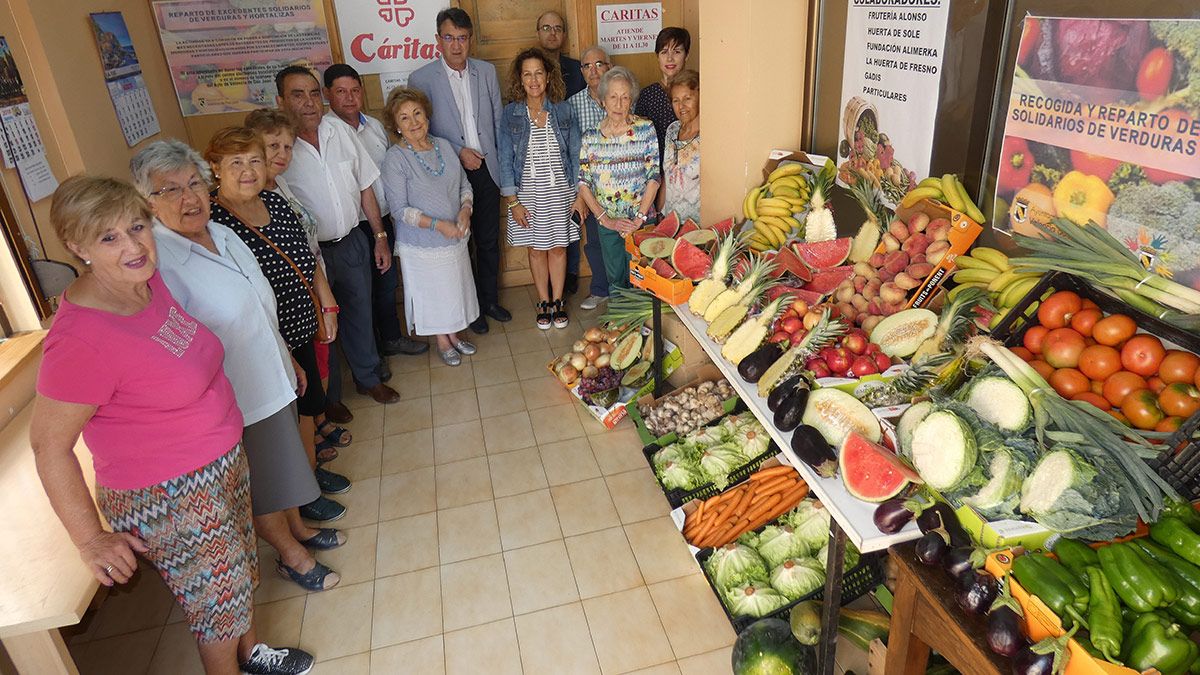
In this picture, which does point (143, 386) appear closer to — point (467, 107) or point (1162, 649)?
point (1162, 649)

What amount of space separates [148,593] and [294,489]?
2.72 feet

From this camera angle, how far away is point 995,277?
7.43 feet

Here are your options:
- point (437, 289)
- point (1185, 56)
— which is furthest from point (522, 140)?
point (1185, 56)

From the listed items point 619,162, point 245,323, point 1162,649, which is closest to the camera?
point 1162,649

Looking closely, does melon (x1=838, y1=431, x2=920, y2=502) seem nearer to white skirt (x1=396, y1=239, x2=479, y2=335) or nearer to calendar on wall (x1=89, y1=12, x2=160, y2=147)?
white skirt (x1=396, y1=239, x2=479, y2=335)

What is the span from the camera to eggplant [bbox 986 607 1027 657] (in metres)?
1.45

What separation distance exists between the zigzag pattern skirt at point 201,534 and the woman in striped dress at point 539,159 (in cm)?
287

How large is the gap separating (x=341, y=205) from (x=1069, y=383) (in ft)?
11.1

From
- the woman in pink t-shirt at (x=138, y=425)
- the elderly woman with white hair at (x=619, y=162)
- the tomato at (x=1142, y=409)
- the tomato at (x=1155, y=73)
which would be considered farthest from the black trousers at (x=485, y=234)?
the tomato at (x=1142, y=409)

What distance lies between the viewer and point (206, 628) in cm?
218

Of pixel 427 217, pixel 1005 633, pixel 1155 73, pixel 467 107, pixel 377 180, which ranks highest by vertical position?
pixel 1155 73

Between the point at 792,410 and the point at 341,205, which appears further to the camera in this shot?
the point at 341,205

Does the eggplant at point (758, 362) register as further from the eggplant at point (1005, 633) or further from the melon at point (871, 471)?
the eggplant at point (1005, 633)

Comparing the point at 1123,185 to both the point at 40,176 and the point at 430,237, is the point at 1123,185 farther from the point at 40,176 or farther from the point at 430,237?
the point at 40,176
